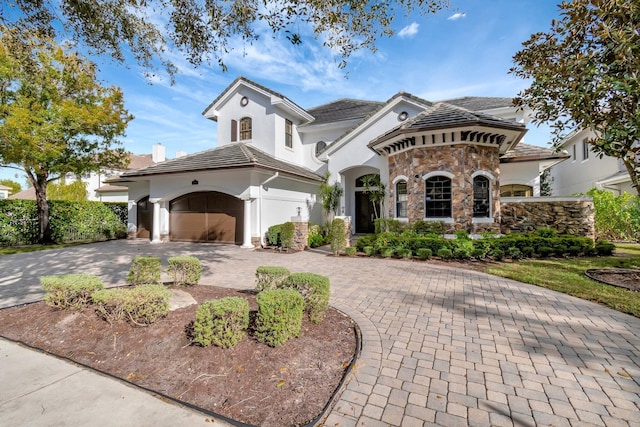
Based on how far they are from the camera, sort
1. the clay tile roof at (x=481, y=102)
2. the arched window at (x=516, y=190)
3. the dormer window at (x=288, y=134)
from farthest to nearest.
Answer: the dormer window at (x=288, y=134) < the clay tile roof at (x=481, y=102) < the arched window at (x=516, y=190)

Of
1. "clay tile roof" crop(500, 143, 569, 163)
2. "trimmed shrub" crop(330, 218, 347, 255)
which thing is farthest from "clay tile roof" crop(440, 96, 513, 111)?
"trimmed shrub" crop(330, 218, 347, 255)

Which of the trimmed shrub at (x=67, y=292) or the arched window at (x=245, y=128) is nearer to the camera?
the trimmed shrub at (x=67, y=292)

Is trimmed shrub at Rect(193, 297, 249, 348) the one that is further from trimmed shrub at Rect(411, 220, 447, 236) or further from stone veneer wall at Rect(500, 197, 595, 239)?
stone veneer wall at Rect(500, 197, 595, 239)

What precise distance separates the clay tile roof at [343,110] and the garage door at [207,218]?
7.94 m

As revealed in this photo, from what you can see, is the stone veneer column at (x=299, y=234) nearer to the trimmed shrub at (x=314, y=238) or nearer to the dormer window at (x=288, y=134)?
the trimmed shrub at (x=314, y=238)

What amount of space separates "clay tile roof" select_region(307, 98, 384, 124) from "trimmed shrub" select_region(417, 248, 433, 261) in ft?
32.1

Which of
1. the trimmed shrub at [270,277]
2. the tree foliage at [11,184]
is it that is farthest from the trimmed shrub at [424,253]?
the tree foliage at [11,184]

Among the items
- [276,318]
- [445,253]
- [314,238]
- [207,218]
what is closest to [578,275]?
[445,253]

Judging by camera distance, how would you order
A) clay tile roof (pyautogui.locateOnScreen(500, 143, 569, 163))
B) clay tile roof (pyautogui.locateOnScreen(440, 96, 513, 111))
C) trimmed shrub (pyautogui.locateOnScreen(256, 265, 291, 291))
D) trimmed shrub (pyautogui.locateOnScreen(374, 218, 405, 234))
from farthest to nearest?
clay tile roof (pyautogui.locateOnScreen(440, 96, 513, 111)) → clay tile roof (pyautogui.locateOnScreen(500, 143, 569, 163)) → trimmed shrub (pyautogui.locateOnScreen(374, 218, 405, 234)) → trimmed shrub (pyautogui.locateOnScreen(256, 265, 291, 291))

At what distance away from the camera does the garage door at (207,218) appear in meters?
13.3

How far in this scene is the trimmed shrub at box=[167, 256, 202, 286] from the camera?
547 centimetres

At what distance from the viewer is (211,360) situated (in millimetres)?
3037

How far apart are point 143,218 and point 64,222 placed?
340cm

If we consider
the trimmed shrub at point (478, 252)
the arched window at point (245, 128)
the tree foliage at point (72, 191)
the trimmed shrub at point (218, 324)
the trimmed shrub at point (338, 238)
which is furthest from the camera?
the tree foliage at point (72, 191)
